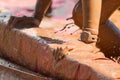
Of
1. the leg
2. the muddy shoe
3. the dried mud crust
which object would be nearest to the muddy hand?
the dried mud crust

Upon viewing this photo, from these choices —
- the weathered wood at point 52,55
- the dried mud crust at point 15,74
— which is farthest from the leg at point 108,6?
the dried mud crust at point 15,74

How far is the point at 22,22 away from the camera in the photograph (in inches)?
141

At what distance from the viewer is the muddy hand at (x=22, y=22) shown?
11.7ft

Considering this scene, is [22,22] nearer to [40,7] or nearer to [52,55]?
[40,7]

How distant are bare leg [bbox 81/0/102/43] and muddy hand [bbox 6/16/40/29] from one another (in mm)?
860

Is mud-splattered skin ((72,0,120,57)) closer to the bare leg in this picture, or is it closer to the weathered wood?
the weathered wood

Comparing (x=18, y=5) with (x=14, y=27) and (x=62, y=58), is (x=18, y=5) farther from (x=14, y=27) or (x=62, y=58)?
(x=62, y=58)

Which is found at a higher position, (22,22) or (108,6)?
(108,6)

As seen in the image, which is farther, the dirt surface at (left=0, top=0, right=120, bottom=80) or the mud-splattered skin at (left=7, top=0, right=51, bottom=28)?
the mud-splattered skin at (left=7, top=0, right=51, bottom=28)

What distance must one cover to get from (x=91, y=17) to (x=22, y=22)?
97cm

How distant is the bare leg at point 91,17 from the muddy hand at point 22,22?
0.86m

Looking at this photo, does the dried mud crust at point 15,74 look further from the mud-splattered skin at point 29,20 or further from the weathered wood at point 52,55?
the mud-splattered skin at point 29,20

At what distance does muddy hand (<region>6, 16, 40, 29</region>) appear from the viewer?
3573 mm

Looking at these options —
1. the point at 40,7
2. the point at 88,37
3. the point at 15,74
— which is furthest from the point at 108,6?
the point at 15,74
